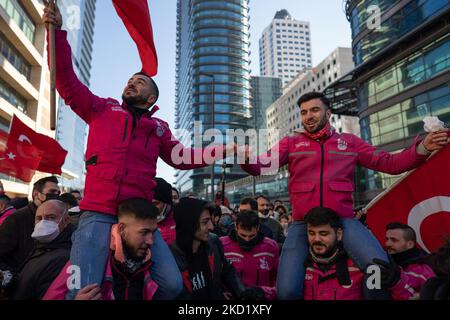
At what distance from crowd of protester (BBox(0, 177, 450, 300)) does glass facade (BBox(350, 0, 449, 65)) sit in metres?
20.3

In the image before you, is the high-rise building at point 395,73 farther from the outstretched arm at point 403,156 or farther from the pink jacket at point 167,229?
the pink jacket at point 167,229

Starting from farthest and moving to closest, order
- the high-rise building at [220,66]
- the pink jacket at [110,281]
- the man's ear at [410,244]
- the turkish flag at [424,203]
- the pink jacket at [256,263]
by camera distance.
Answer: the high-rise building at [220,66] → the pink jacket at [256,263] → the turkish flag at [424,203] → the man's ear at [410,244] → the pink jacket at [110,281]

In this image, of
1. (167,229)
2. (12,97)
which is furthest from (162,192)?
(12,97)

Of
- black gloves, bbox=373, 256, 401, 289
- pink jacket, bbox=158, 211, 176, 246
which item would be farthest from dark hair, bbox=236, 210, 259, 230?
black gloves, bbox=373, 256, 401, 289

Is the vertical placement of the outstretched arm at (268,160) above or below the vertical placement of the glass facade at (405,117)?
below

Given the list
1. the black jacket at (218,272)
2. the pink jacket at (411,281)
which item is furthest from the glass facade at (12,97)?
the pink jacket at (411,281)

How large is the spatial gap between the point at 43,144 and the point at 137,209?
25.3 feet

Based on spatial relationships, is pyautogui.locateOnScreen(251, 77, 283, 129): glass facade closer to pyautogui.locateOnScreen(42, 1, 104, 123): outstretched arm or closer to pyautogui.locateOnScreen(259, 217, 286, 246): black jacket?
pyautogui.locateOnScreen(259, 217, 286, 246): black jacket

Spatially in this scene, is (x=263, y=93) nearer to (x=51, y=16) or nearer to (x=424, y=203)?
(x=424, y=203)

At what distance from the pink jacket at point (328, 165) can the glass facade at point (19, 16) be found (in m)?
26.6

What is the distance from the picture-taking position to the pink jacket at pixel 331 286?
3133 mm
